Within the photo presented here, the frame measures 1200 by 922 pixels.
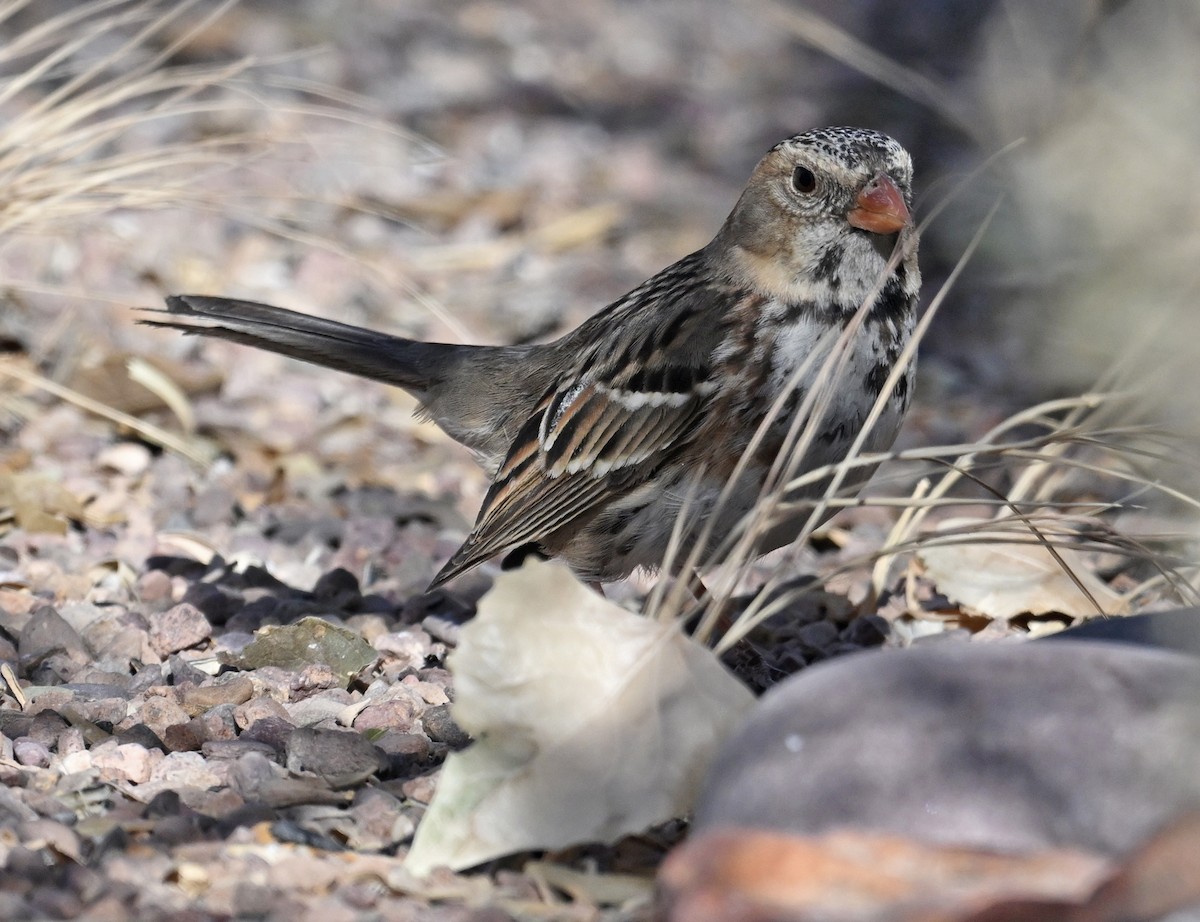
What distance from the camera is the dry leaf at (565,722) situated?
2.24m

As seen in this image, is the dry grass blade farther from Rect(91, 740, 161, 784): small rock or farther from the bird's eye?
the bird's eye

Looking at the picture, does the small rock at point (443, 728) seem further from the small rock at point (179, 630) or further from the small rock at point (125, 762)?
the small rock at point (179, 630)

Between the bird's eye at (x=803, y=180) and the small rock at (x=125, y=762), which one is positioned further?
the bird's eye at (x=803, y=180)

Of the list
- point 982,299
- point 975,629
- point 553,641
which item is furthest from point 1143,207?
point 982,299

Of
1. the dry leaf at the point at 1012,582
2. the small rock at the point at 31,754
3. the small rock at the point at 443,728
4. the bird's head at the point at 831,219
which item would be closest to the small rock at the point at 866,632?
the dry leaf at the point at 1012,582

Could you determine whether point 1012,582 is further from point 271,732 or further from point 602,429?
point 271,732

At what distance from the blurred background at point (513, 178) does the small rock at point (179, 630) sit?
84 cm

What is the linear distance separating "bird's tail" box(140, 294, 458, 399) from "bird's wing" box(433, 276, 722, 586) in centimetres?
46

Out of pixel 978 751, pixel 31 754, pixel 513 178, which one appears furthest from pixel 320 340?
pixel 513 178

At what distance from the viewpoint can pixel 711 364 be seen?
346 cm

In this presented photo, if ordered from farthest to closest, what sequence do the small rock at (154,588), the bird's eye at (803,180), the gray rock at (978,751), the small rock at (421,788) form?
the small rock at (154,588) < the bird's eye at (803,180) < the small rock at (421,788) < the gray rock at (978,751)

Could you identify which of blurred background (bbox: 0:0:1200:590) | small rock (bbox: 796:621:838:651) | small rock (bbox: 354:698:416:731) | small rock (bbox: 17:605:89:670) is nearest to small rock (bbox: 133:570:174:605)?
small rock (bbox: 17:605:89:670)

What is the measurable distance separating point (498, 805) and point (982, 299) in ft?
14.1

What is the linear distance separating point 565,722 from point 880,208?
5.16 ft
